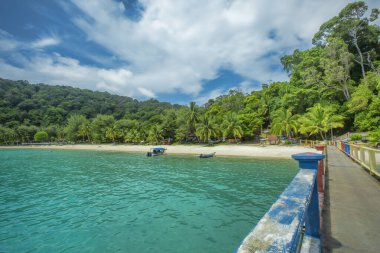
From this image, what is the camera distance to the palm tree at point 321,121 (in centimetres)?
3559

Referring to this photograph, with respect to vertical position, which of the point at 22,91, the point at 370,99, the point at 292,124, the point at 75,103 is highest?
the point at 22,91

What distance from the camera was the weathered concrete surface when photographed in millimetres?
3023

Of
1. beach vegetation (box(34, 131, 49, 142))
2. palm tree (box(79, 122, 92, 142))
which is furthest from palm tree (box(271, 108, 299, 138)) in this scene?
beach vegetation (box(34, 131, 49, 142))

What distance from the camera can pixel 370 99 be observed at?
1242 inches

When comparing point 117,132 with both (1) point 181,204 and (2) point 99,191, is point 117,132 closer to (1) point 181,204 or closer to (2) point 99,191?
(2) point 99,191

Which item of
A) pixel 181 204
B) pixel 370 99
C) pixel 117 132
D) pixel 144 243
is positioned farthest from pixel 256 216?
pixel 117 132

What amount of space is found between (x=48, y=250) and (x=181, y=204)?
627 cm

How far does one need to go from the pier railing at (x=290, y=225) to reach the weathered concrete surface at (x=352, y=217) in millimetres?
403

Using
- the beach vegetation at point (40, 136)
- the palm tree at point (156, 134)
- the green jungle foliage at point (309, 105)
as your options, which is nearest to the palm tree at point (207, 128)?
the green jungle foliage at point (309, 105)

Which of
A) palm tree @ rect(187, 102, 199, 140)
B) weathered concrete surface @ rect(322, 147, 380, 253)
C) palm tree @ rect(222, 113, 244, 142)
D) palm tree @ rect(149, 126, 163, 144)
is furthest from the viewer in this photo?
palm tree @ rect(149, 126, 163, 144)

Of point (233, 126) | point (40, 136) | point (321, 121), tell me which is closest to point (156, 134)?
point (233, 126)

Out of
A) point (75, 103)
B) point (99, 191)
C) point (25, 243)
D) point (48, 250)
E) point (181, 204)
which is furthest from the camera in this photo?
point (75, 103)

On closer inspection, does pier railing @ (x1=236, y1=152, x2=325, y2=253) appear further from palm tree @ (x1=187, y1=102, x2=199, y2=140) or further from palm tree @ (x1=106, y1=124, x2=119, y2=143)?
palm tree @ (x1=106, y1=124, x2=119, y2=143)

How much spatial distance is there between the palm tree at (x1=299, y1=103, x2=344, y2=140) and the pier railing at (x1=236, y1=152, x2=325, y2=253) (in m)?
38.7
